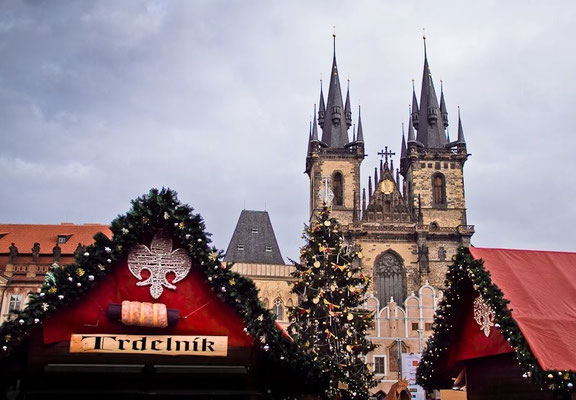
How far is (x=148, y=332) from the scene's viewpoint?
641 cm

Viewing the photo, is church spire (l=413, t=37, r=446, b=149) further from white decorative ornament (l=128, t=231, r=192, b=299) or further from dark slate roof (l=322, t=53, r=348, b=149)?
white decorative ornament (l=128, t=231, r=192, b=299)

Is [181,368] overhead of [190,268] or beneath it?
beneath

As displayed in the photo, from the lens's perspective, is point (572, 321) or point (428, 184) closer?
point (572, 321)

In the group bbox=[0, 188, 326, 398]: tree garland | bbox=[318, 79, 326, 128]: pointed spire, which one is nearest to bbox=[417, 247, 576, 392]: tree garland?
bbox=[0, 188, 326, 398]: tree garland

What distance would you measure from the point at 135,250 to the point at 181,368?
1.50 metres

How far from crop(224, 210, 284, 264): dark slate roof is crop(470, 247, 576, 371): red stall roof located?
3335 cm

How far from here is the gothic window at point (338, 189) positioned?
147 ft

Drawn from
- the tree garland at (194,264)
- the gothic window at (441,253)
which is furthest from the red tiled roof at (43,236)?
the tree garland at (194,264)

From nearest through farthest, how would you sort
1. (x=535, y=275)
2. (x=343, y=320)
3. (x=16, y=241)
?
(x=535, y=275) < (x=343, y=320) < (x=16, y=241)

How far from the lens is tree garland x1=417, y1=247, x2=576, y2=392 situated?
5934 mm

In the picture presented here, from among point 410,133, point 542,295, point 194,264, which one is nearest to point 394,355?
point 410,133

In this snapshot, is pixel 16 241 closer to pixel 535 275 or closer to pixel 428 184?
pixel 428 184

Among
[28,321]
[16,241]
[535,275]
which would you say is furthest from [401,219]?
[28,321]

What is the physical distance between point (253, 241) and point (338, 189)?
8220 mm
